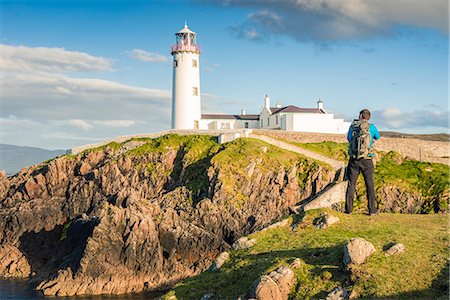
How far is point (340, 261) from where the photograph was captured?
1623cm

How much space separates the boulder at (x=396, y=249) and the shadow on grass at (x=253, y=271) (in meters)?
1.32

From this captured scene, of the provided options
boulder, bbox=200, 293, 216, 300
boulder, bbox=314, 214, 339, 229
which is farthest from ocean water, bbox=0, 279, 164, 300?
boulder, bbox=200, 293, 216, 300

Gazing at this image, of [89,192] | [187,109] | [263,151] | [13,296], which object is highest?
[187,109]

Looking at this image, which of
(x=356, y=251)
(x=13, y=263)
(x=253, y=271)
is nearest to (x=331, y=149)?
(x=13, y=263)

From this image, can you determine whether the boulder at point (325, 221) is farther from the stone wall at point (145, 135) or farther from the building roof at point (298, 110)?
the building roof at point (298, 110)

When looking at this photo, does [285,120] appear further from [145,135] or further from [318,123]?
[145,135]


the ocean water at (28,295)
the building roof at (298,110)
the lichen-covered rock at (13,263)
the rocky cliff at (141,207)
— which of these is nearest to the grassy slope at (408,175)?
the rocky cliff at (141,207)

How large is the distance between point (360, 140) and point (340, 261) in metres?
5.20

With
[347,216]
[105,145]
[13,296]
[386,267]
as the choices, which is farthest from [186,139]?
[386,267]

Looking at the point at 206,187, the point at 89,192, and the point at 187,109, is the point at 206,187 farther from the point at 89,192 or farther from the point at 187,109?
the point at 187,109

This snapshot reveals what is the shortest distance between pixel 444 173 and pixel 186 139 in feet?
106

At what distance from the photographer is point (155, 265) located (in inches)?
1940

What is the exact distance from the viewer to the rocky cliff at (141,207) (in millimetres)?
48531

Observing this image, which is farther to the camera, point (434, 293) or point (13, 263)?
point (13, 263)
